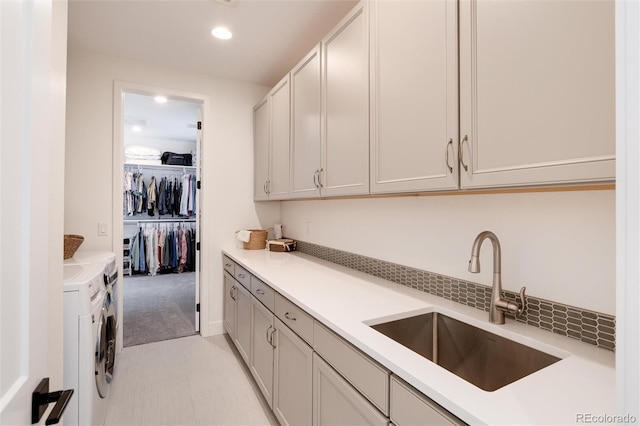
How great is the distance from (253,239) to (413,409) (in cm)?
241

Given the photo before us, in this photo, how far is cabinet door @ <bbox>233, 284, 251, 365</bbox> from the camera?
7.45ft

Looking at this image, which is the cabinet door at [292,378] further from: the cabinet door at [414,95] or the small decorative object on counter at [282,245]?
the small decorative object on counter at [282,245]

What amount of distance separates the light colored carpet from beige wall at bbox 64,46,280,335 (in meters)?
0.50

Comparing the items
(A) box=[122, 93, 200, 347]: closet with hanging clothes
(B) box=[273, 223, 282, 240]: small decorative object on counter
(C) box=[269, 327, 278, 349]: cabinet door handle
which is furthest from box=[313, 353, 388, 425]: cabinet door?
(A) box=[122, 93, 200, 347]: closet with hanging clothes

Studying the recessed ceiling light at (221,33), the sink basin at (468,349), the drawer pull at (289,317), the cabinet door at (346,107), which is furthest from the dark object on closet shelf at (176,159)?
the sink basin at (468,349)

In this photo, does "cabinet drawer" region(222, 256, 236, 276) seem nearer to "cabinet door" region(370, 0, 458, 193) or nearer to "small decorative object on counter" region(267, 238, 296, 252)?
"small decorative object on counter" region(267, 238, 296, 252)

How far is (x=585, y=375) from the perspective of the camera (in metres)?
0.85

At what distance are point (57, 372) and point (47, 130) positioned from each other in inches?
41.6

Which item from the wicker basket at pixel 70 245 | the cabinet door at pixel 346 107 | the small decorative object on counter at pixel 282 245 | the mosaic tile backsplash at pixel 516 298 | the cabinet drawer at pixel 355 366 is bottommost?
the cabinet drawer at pixel 355 366

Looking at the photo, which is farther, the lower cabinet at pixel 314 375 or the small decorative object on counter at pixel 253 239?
the small decorative object on counter at pixel 253 239

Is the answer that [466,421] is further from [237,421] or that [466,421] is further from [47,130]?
[237,421]

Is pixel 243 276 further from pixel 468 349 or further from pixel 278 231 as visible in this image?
pixel 468 349

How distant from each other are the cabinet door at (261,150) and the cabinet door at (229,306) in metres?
0.84

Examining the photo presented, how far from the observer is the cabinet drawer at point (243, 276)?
228 centimetres
